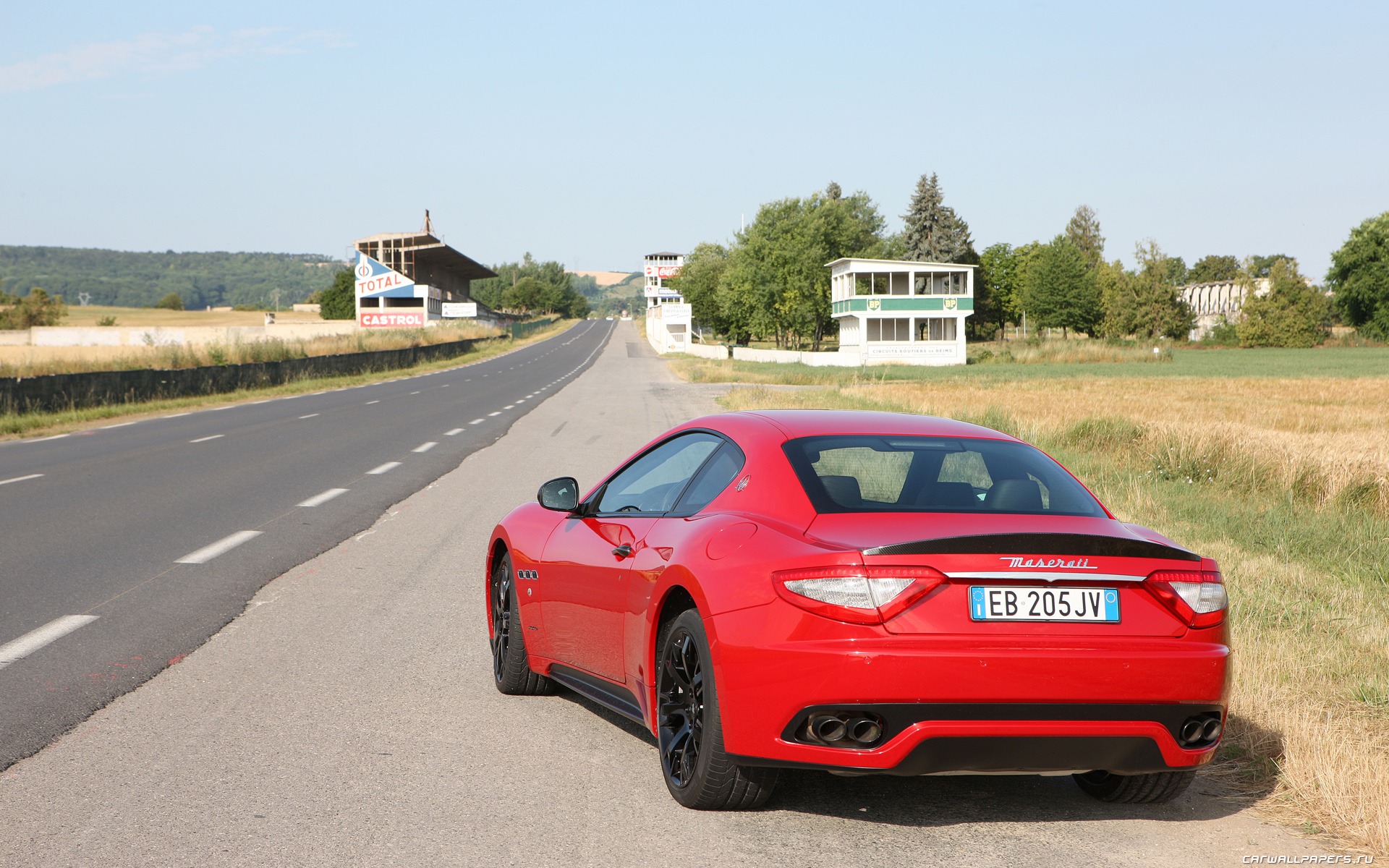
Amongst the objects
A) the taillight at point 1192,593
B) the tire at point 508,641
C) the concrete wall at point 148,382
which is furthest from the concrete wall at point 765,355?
the taillight at point 1192,593

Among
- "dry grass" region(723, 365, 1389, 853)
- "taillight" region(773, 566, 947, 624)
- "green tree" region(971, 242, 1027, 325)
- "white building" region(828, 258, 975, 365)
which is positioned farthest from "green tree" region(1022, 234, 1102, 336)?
"taillight" region(773, 566, 947, 624)

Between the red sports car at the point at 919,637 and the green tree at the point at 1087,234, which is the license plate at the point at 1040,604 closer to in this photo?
the red sports car at the point at 919,637

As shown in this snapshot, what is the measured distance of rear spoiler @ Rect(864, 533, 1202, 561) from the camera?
3881 mm

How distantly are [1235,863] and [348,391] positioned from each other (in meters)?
38.8

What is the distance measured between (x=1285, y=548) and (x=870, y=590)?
7559 mm

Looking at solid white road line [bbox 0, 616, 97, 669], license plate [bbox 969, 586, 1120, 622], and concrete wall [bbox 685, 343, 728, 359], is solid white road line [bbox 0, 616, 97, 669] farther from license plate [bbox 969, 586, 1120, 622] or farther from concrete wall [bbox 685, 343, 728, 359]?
concrete wall [bbox 685, 343, 728, 359]

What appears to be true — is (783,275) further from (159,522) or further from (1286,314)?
(159,522)

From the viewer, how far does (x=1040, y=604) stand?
391 cm

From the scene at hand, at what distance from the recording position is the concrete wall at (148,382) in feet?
89.7

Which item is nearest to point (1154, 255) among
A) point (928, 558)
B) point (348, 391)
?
point (348, 391)

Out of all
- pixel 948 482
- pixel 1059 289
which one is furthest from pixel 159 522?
pixel 1059 289

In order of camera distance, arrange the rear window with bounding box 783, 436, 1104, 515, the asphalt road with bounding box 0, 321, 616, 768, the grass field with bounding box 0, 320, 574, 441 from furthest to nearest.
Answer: the grass field with bounding box 0, 320, 574, 441 < the asphalt road with bounding box 0, 321, 616, 768 < the rear window with bounding box 783, 436, 1104, 515

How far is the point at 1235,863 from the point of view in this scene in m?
4.04

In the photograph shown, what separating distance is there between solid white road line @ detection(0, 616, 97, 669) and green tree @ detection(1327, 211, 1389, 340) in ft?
366
